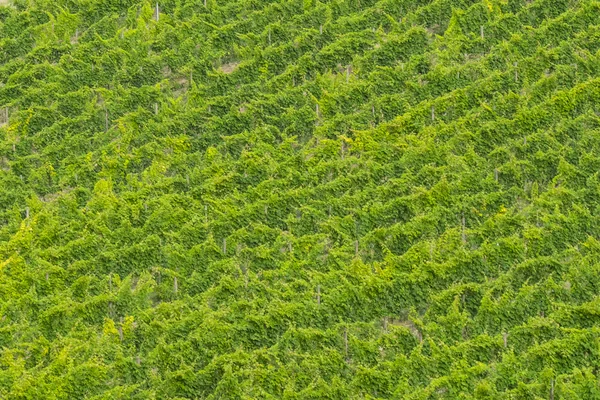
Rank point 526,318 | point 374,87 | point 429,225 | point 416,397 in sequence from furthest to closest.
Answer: point 374,87 → point 429,225 → point 526,318 → point 416,397

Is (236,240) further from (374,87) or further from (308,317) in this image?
(374,87)

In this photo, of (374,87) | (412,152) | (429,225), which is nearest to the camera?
(429,225)

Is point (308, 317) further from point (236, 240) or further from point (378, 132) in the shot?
point (378, 132)

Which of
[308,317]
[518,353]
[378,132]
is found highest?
[378,132]

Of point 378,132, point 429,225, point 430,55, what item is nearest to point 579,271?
point 429,225

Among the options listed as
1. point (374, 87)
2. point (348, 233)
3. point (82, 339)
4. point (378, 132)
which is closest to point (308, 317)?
point (348, 233)

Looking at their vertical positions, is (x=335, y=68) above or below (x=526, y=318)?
above

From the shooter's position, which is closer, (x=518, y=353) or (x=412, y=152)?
(x=518, y=353)
